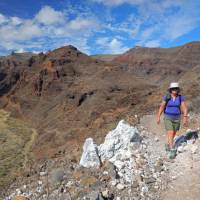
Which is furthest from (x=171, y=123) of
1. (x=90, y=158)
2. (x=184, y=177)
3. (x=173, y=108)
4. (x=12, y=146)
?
(x=12, y=146)

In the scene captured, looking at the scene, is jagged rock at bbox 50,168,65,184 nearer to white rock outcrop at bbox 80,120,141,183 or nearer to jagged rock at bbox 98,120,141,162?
white rock outcrop at bbox 80,120,141,183

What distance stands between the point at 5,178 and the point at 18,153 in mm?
8135

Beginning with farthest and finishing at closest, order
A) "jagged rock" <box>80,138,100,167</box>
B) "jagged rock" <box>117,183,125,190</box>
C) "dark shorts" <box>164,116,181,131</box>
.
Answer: "jagged rock" <box>80,138,100,167</box>
"dark shorts" <box>164,116,181,131</box>
"jagged rock" <box>117,183,125,190</box>

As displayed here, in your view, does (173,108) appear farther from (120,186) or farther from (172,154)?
(120,186)

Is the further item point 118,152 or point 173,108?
point 118,152

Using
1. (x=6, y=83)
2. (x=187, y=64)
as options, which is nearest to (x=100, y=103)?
(x=6, y=83)

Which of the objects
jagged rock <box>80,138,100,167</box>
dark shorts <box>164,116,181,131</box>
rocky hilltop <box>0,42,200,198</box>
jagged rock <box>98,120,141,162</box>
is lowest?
jagged rock <box>80,138,100,167</box>

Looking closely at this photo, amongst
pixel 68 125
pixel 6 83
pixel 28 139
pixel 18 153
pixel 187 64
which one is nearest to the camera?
pixel 18 153

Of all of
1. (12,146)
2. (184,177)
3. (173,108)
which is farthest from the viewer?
(12,146)

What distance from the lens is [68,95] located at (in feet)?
148

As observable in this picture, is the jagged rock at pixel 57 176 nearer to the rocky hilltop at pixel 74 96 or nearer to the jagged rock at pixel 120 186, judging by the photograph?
the jagged rock at pixel 120 186

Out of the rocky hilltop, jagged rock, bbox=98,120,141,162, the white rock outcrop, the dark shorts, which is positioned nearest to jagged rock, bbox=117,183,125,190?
the white rock outcrop

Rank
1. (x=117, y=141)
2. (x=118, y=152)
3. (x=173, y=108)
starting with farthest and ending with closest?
1. (x=117, y=141)
2. (x=118, y=152)
3. (x=173, y=108)

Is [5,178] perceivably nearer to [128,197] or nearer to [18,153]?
[18,153]
